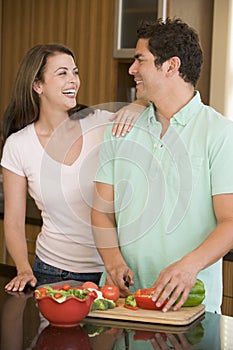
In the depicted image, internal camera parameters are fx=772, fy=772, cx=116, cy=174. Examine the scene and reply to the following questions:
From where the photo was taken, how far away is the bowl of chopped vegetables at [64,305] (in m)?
1.67

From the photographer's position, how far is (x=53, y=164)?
235 centimetres

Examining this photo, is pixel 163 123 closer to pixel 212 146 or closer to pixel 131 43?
pixel 212 146

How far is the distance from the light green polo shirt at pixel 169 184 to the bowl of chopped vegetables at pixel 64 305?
15.9 inches

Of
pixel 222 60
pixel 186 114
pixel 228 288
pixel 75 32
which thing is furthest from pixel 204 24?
pixel 186 114

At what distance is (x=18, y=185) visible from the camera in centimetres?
232

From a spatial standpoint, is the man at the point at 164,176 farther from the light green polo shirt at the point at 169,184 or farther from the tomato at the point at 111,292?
the tomato at the point at 111,292

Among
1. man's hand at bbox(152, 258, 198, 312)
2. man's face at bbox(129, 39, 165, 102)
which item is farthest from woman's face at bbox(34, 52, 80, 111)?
man's hand at bbox(152, 258, 198, 312)

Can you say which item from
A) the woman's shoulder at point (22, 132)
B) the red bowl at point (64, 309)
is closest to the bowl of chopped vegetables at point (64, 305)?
the red bowl at point (64, 309)

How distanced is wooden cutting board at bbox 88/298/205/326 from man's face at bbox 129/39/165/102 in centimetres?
61

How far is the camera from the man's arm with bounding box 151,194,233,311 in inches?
71.1

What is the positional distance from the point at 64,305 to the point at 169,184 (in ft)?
1.77

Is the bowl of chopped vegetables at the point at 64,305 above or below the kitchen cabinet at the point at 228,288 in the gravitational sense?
above

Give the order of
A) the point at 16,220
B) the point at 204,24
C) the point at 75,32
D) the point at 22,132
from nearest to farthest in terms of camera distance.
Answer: the point at 16,220, the point at 22,132, the point at 204,24, the point at 75,32

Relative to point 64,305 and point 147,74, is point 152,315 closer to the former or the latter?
point 64,305
